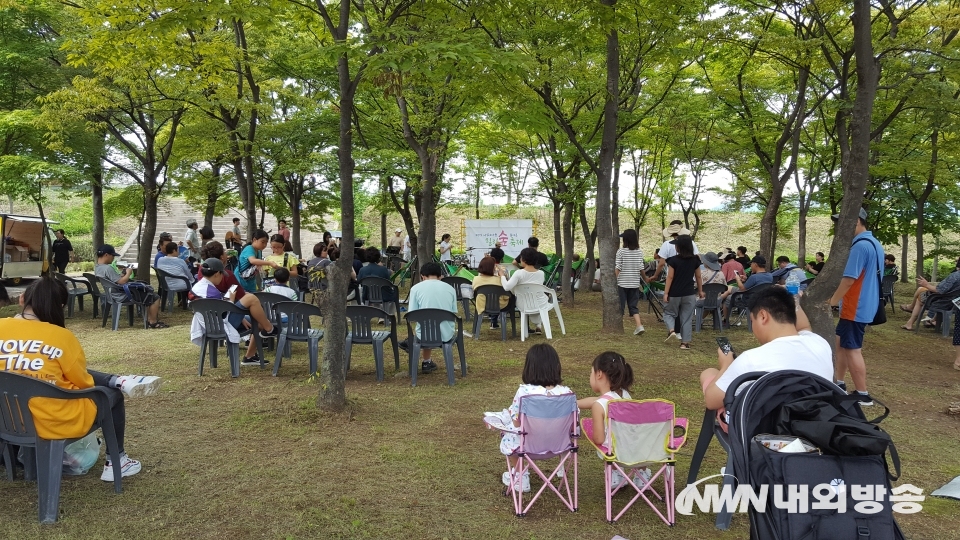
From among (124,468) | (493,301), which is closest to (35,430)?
(124,468)

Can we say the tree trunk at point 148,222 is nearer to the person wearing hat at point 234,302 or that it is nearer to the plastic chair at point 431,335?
the person wearing hat at point 234,302

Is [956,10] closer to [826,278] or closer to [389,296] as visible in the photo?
[826,278]

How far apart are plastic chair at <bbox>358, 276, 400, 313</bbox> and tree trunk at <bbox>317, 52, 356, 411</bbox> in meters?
4.10

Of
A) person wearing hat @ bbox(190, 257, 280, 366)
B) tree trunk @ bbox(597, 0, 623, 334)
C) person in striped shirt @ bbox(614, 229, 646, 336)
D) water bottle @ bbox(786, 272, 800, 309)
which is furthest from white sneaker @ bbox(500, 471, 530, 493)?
water bottle @ bbox(786, 272, 800, 309)

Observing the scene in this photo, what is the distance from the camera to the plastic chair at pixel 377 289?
8.95m

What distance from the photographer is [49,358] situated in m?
3.03

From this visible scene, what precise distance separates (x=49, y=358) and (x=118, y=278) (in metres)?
6.89

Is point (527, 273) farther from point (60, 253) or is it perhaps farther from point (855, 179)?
point (60, 253)

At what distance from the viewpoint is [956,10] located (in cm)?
930

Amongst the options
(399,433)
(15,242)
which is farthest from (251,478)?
(15,242)

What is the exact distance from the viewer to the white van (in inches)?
481

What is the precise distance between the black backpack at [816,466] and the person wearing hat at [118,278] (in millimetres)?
9026

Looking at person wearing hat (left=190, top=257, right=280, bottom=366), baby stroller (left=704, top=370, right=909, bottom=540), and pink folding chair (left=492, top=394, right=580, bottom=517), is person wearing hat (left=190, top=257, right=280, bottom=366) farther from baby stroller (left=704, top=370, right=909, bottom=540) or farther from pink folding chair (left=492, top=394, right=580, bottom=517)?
baby stroller (left=704, top=370, right=909, bottom=540)

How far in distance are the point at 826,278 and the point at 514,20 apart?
5.36m
